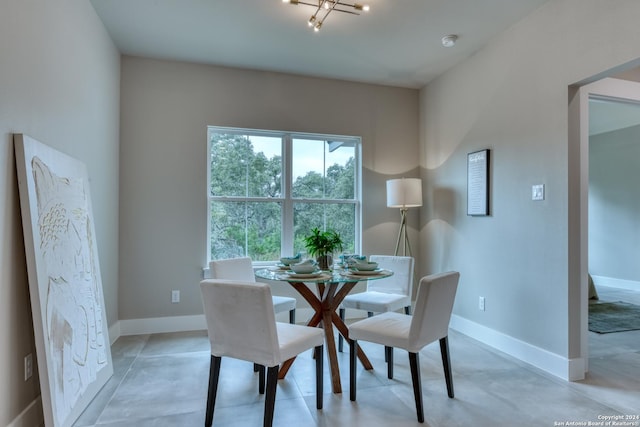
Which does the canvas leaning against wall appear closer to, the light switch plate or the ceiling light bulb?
the ceiling light bulb

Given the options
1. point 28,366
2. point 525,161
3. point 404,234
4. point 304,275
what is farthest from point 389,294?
point 28,366

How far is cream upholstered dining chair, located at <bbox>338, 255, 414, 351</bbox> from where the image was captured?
292cm

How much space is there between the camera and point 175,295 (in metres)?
3.67

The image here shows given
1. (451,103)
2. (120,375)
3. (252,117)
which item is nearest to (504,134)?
(451,103)

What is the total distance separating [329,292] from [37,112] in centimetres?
203

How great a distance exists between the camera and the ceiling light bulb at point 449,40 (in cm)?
318

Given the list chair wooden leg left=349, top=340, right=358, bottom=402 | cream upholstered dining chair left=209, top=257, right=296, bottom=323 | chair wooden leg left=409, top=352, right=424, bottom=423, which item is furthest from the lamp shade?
chair wooden leg left=409, top=352, right=424, bottom=423

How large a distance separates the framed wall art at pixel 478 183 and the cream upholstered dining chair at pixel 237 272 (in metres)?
1.92

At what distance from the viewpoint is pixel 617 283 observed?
6.16 metres

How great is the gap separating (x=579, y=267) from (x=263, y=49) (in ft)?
10.4

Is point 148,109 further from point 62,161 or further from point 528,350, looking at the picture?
point 528,350

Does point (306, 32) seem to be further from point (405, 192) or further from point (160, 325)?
point (160, 325)

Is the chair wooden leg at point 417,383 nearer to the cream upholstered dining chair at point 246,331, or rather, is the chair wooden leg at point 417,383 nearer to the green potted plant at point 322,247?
the cream upholstered dining chair at point 246,331

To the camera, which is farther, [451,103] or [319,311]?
[451,103]
